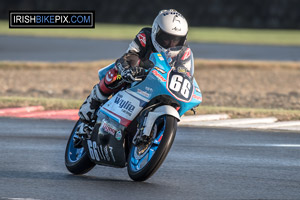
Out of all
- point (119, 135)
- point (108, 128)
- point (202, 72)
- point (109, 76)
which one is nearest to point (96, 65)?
point (202, 72)

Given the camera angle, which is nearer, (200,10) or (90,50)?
(90,50)

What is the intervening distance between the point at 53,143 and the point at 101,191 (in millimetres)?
3204

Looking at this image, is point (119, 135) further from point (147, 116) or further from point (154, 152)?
point (154, 152)

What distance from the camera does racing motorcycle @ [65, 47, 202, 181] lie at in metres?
6.62

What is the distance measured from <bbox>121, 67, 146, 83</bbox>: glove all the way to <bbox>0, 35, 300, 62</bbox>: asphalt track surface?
716 inches

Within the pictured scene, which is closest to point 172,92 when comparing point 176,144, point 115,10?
point 176,144

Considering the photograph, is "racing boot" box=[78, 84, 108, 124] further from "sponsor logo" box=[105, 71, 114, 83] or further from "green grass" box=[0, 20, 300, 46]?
"green grass" box=[0, 20, 300, 46]

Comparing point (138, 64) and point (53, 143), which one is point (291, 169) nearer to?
point (138, 64)

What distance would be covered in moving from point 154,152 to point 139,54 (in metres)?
1.11

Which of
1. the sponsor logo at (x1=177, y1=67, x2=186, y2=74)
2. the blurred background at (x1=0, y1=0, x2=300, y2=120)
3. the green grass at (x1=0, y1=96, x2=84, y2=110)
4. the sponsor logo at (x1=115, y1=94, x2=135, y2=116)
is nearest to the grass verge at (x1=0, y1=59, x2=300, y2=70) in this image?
the blurred background at (x1=0, y1=0, x2=300, y2=120)

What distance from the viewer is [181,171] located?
25.4 ft

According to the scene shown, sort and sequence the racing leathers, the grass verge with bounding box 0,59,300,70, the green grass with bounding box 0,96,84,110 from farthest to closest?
the grass verge with bounding box 0,59,300,70, the green grass with bounding box 0,96,84,110, the racing leathers

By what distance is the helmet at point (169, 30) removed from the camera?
22.7 feet

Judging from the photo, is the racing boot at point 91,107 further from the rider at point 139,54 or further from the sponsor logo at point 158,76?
the sponsor logo at point 158,76
